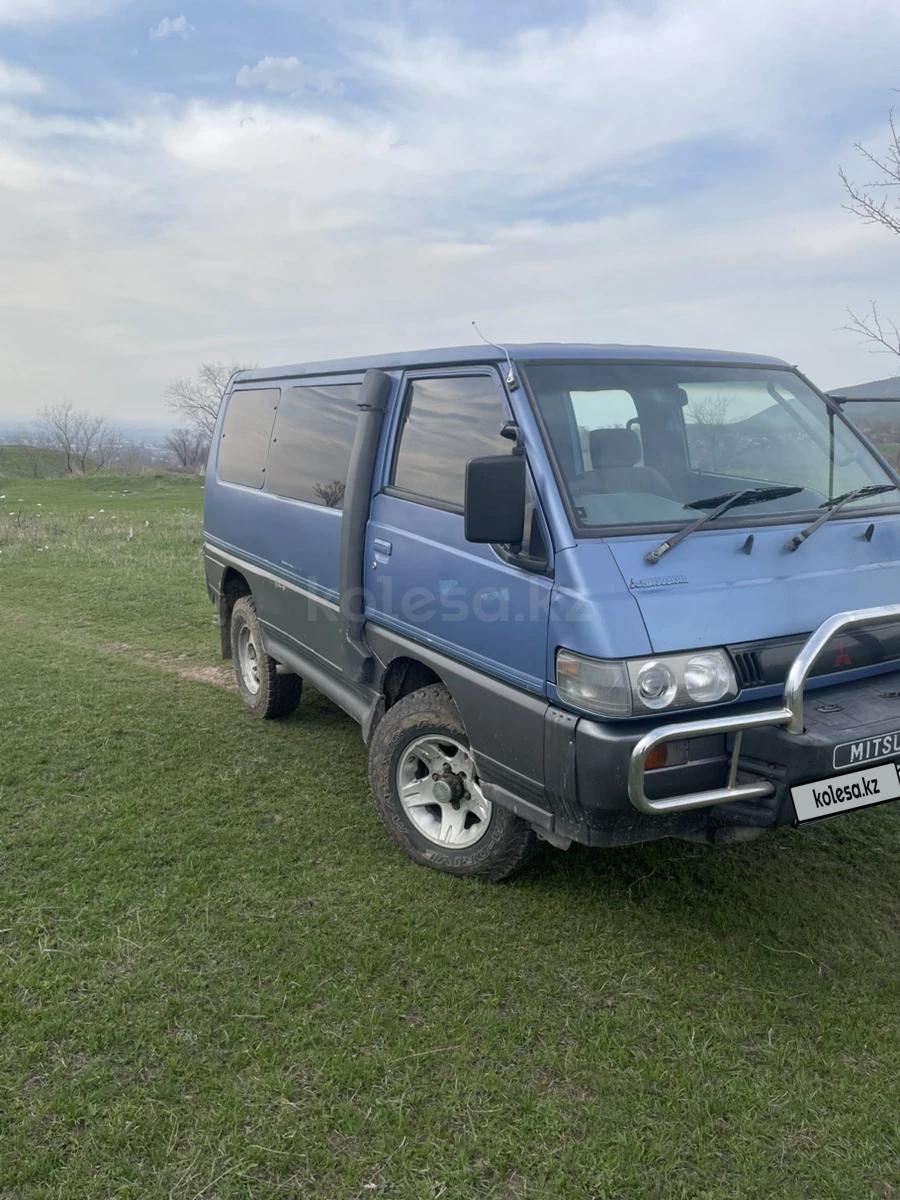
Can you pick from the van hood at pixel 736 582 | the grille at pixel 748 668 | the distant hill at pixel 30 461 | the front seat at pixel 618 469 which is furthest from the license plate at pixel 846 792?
the distant hill at pixel 30 461

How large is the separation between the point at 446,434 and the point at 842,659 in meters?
1.84

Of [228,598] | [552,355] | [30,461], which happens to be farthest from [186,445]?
[552,355]

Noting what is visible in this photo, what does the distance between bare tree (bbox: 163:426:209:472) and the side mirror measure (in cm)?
5194

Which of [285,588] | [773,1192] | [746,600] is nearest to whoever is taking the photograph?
[773,1192]

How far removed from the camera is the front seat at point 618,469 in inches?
134

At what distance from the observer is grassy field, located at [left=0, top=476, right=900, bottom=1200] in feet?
7.92

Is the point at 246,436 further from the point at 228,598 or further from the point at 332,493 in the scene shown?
the point at 332,493

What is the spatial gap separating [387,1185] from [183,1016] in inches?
37.6

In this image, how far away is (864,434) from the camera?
4.23 m

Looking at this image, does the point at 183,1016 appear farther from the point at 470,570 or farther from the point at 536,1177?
the point at 470,570

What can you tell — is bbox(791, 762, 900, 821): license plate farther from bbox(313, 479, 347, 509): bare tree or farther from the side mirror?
bbox(313, 479, 347, 509): bare tree

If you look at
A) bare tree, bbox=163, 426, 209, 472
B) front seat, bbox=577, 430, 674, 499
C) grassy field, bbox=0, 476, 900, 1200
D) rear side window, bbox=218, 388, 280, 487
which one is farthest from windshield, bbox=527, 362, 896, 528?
bare tree, bbox=163, 426, 209, 472

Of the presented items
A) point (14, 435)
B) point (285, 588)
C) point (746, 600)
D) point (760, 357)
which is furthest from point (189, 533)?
point (14, 435)

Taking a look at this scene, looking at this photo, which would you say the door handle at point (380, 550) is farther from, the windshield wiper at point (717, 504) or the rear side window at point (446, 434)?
the windshield wiper at point (717, 504)
